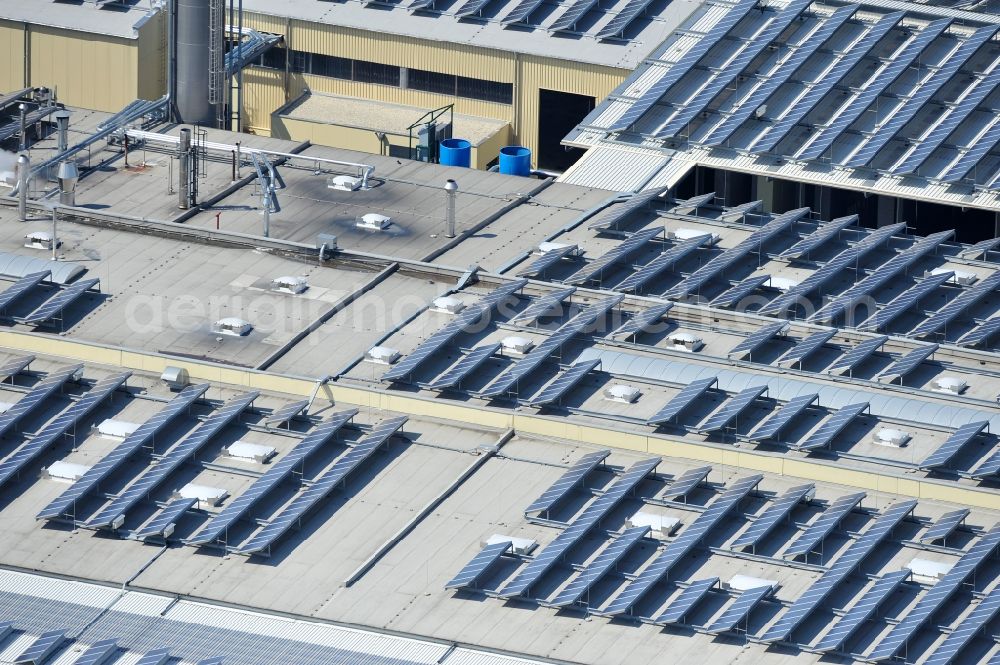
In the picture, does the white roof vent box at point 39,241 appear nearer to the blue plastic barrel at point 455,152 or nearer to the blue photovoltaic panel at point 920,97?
the blue plastic barrel at point 455,152

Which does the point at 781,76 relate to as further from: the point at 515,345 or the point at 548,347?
the point at 548,347

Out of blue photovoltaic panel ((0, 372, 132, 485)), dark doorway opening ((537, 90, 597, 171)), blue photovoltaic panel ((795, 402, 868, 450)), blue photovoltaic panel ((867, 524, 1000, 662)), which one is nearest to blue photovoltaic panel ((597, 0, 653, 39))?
dark doorway opening ((537, 90, 597, 171))

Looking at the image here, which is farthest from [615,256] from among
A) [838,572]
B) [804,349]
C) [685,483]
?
[838,572]

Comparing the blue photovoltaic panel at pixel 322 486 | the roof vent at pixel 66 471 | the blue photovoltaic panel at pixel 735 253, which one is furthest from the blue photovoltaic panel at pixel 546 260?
the roof vent at pixel 66 471

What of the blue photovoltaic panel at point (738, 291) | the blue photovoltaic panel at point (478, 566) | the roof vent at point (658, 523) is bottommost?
the blue photovoltaic panel at point (478, 566)

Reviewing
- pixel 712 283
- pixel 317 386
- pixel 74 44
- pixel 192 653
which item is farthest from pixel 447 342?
pixel 74 44

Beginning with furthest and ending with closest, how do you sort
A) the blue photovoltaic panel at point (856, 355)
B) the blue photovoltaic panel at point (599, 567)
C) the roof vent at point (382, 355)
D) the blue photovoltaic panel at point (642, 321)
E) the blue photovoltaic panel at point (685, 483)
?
the blue photovoltaic panel at point (642, 321) → the roof vent at point (382, 355) → the blue photovoltaic panel at point (856, 355) → the blue photovoltaic panel at point (685, 483) → the blue photovoltaic panel at point (599, 567)

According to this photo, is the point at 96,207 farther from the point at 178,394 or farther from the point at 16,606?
the point at 16,606

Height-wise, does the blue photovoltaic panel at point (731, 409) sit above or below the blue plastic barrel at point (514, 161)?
below
